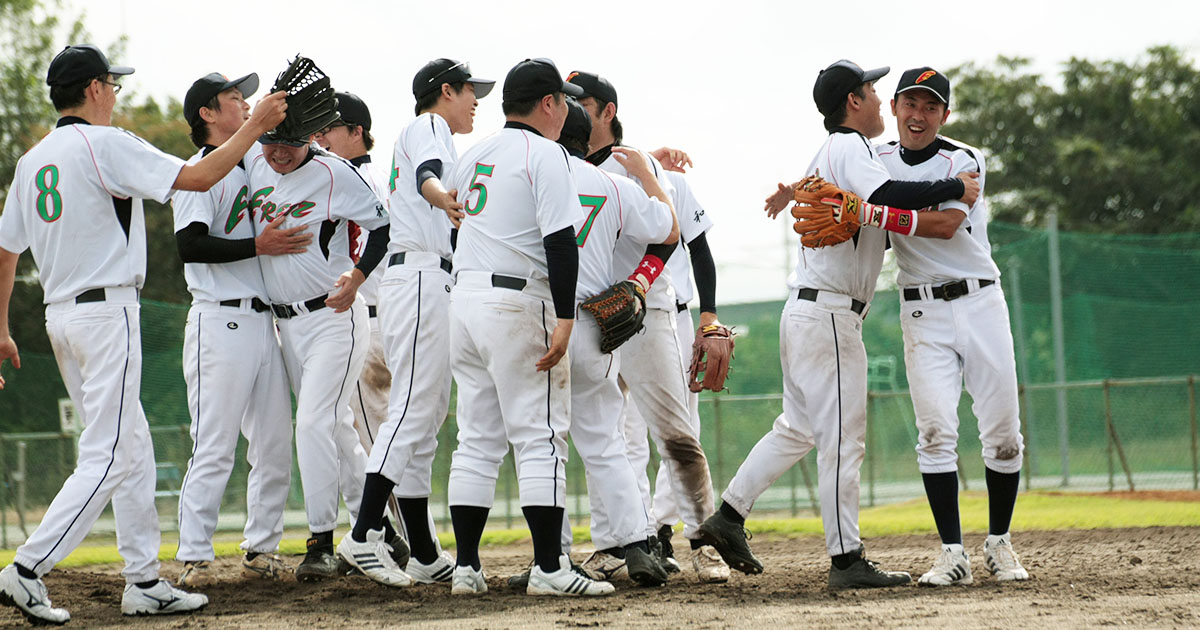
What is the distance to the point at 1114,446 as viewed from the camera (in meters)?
15.6

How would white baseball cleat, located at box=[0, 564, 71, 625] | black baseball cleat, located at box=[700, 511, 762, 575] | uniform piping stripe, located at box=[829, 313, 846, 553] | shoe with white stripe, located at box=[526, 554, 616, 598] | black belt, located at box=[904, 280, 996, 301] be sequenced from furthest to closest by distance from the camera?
black baseball cleat, located at box=[700, 511, 762, 575], black belt, located at box=[904, 280, 996, 301], uniform piping stripe, located at box=[829, 313, 846, 553], shoe with white stripe, located at box=[526, 554, 616, 598], white baseball cleat, located at box=[0, 564, 71, 625]

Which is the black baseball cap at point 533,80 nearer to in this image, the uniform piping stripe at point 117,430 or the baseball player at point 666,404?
the baseball player at point 666,404

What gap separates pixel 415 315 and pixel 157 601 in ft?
5.40

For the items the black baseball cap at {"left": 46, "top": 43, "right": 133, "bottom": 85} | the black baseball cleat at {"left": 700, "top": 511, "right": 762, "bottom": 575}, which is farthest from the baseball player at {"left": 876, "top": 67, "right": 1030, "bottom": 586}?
the black baseball cap at {"left": 46, "top": 43, "right": 133, "bottom": 85}

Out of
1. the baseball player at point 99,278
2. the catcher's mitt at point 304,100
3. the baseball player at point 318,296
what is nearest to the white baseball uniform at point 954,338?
the baseball player at point 318,296

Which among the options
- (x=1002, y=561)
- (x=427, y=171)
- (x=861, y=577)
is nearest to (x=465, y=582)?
(x=861, y=577)

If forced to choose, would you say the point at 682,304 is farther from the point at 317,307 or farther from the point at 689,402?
the point at 317,307

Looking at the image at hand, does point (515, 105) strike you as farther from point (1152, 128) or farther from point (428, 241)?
point (1152, 128)

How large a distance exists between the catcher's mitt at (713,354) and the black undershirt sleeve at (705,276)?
0.59 feet

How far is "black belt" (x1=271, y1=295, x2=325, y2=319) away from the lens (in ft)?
19.9

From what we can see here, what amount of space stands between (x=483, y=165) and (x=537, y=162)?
0.26m

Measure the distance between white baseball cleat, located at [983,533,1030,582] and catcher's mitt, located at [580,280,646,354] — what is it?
194 cm

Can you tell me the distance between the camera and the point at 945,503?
5.58 m

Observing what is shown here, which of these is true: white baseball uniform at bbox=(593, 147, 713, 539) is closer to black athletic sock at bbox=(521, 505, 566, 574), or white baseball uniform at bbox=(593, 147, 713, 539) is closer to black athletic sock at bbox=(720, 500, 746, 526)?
black athletic sock at bbox=(720, 500, 746, 526)
